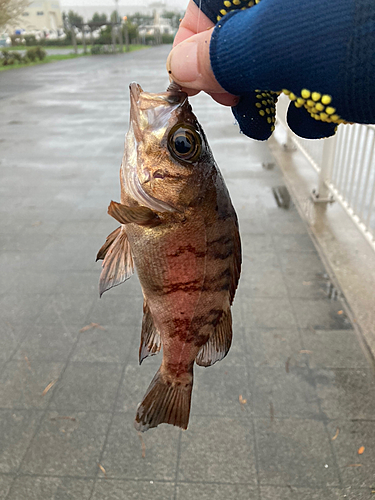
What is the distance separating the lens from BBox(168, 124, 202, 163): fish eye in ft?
4.50

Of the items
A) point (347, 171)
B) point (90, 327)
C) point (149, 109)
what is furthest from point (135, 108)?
point (347, 171)

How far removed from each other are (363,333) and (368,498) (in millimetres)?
1587

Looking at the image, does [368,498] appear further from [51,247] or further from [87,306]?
[51,247]

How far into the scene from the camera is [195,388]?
11.8ft

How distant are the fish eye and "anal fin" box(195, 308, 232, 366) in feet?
1.78

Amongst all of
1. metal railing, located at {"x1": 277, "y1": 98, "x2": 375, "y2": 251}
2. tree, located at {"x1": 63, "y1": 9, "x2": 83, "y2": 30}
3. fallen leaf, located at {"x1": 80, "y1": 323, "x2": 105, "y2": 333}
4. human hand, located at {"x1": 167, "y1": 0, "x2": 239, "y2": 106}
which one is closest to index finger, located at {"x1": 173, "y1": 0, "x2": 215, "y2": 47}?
human hand, located at {"x1": 167, "y1": 0, "x2": 239, "y2": 106}

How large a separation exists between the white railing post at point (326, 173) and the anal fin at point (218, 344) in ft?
17.6

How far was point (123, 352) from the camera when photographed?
157 inches

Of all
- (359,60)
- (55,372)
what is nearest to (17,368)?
(55,372)

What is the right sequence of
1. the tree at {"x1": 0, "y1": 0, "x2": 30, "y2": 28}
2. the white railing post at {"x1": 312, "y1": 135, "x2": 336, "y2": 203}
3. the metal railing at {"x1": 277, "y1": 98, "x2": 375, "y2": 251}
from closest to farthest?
1. the tree at {"x1": 0, "y1": 0, "x2": 30, "y2": 28}
2. the metal railing at {"x1": 277, "y1": 98, "x2": 375, "y2": 251}
3. the white railing post at {"x1": 312, "y1": 135, "x2": 336, "y2": 203}

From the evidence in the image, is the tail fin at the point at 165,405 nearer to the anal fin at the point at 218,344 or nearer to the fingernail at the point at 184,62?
the anal fin at the point at 218,344

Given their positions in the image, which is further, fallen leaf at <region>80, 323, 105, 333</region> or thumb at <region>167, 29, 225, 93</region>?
fallen leaf at <region>80, 323, 105, 333</region>

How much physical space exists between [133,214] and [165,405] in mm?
707

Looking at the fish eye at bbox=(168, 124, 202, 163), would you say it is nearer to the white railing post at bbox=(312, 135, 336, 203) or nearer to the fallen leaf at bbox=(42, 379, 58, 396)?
the fallen leaf at bbox=(42, 379, 58, 396)
